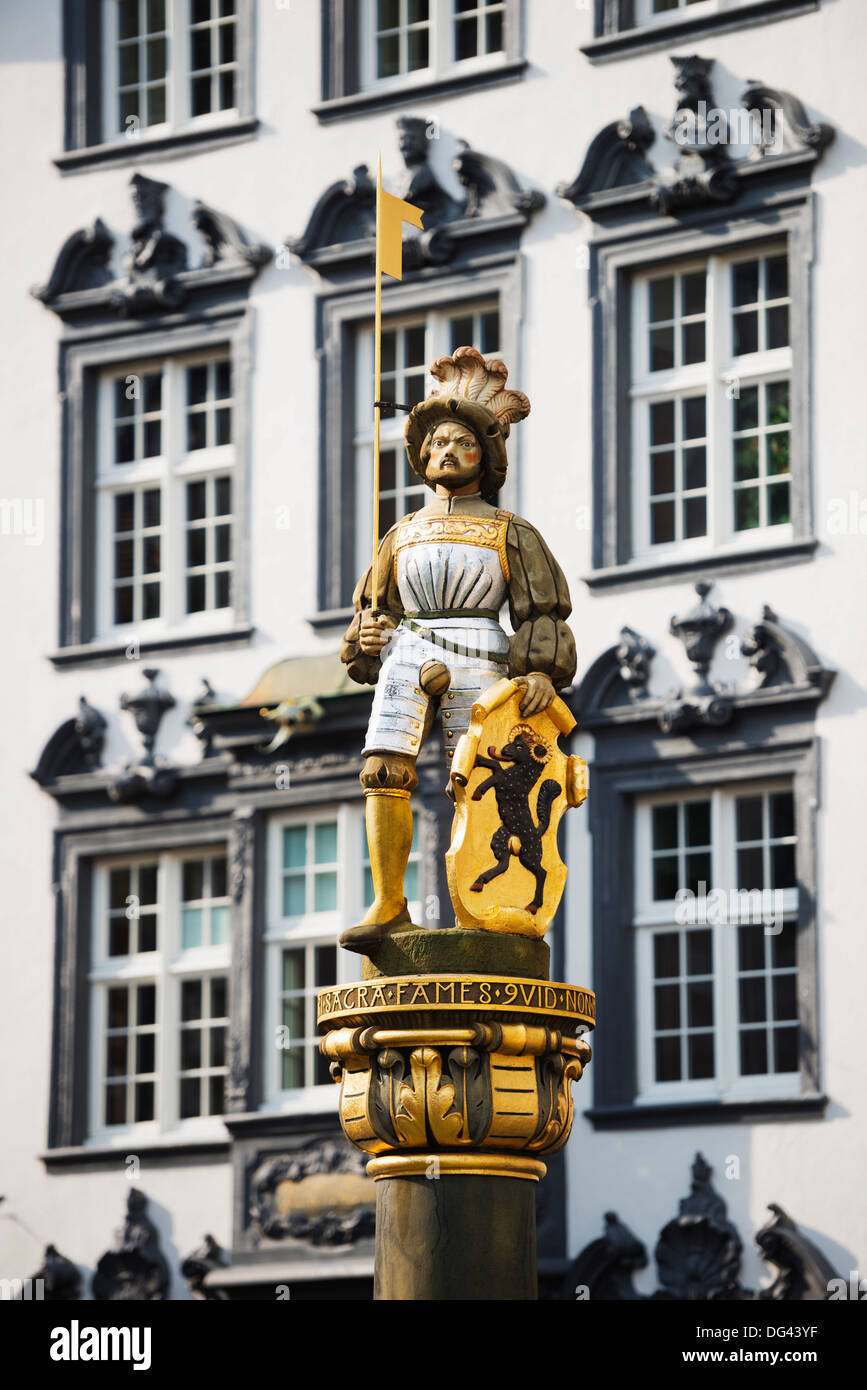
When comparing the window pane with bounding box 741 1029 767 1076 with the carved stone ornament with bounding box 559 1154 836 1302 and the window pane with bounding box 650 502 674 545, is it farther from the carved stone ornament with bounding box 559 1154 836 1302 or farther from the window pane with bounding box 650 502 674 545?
the window pane with bounding box 650 502 674 545

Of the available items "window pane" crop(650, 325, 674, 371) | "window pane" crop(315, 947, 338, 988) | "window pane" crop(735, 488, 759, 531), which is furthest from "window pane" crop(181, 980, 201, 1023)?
"window pane" crop(650, 325, 674, 371)

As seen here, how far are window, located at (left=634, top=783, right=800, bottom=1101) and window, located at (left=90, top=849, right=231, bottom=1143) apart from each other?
3838 mm

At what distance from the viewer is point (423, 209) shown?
73.4 feet

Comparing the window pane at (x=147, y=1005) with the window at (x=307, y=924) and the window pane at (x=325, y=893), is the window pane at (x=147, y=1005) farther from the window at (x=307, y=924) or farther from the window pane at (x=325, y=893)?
the window pane at (x=325, y=893)

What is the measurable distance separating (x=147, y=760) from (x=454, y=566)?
1257cm

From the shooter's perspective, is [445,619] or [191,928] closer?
[445,619]

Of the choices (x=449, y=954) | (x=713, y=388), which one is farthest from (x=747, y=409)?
(x=449, y=954)

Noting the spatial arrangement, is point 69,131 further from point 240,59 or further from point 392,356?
point 392,356

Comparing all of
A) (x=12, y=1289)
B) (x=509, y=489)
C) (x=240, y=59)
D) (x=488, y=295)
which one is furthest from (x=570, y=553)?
(x=12, y=1289)

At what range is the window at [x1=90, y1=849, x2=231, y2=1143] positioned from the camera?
73.7ft

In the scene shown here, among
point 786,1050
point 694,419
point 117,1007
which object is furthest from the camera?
point 117,1007

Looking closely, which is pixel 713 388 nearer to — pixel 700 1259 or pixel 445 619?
pixel 700 1259
